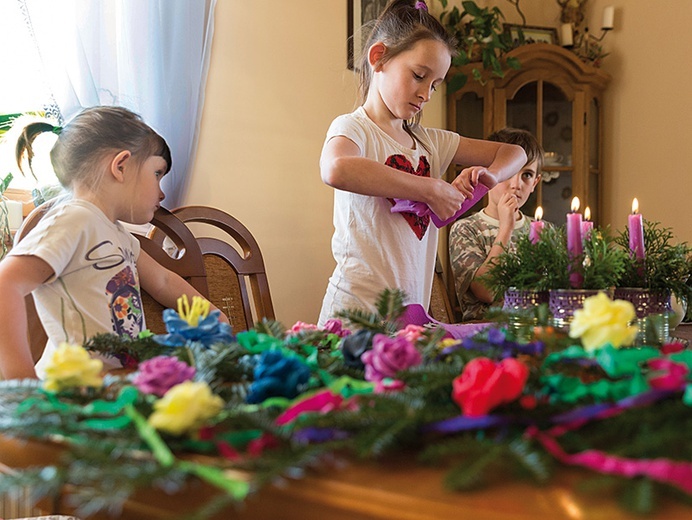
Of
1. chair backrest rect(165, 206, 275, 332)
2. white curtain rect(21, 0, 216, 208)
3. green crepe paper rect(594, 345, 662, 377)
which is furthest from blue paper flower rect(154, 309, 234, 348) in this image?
white curtain rect(21, 0, 216, 208)

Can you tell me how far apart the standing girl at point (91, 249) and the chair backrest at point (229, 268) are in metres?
0.39

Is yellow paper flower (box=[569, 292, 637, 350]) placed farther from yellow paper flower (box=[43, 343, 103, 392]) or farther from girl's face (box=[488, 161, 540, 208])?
girl's face (box=[488, 161, 540, 208])

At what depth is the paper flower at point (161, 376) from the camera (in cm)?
53

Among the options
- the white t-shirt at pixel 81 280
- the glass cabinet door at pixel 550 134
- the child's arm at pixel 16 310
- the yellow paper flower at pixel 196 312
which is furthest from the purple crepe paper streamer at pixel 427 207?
the glass cabinet door at pixel 550 134

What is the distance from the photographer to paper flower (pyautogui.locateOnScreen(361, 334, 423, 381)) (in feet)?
1.78

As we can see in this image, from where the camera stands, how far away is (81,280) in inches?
50.5

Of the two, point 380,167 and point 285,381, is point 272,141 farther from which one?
point 285,381

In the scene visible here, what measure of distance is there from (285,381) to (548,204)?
3.48 meters

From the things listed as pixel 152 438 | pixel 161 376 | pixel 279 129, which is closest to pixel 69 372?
pixel 161 376

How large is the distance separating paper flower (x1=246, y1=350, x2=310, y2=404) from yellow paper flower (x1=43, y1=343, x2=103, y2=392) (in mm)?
127

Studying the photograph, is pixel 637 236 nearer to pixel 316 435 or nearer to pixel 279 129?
pixel 316 435

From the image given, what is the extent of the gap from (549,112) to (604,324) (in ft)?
11.4

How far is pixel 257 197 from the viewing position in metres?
2.70

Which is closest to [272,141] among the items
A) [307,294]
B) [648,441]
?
[307,294]
